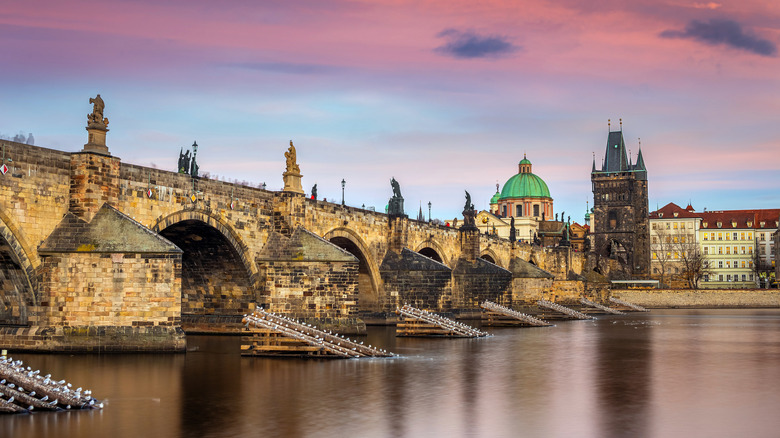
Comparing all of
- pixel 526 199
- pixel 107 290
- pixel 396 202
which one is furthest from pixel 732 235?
pixel 107 290

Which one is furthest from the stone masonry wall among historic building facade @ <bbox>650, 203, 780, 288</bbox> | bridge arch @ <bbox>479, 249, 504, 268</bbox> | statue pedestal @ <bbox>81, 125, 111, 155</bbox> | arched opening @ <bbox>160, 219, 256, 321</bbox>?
historic building facade @ <bbox>650, 203, 780, 288</bbox>

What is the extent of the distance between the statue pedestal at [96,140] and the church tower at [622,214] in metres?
103

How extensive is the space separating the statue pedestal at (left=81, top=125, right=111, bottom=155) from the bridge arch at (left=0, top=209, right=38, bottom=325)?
3.20 metres

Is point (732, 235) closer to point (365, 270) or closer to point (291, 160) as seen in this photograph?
point (365, 270)

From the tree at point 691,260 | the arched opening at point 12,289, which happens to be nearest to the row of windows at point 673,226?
the tree at point 691,260

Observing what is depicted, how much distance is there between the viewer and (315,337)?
23250mm

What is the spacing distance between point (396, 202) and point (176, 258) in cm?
2257

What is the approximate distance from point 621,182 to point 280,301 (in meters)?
100

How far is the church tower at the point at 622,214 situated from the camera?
120250 mm

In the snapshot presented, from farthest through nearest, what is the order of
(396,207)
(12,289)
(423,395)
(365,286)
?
(396,207), (365,286), (12,289), (423,395)

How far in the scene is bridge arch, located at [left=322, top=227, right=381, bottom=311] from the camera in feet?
130

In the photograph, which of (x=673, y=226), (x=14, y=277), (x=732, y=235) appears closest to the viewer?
(x=14, y=277)

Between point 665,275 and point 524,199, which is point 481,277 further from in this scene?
point 524,199

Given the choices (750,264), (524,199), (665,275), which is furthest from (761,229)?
(524,199)
